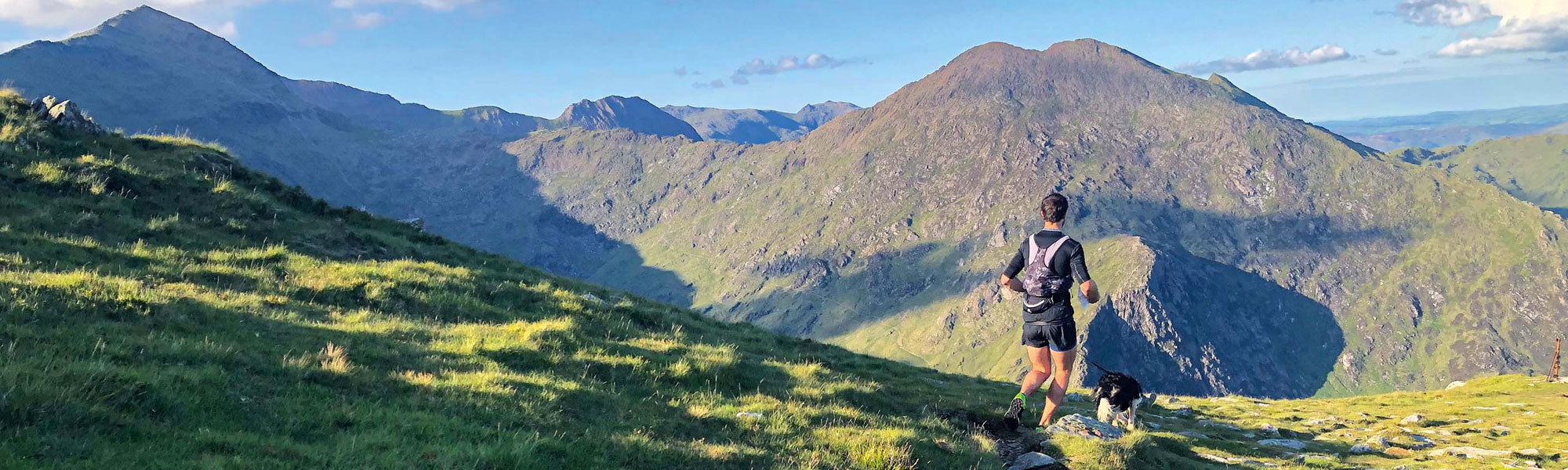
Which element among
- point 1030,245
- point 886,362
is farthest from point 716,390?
point 886,362

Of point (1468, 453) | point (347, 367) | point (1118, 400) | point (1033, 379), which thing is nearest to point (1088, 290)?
point (1033, 379)

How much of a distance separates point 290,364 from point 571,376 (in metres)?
4.51

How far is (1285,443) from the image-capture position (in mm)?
24656

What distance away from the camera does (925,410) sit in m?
17.5

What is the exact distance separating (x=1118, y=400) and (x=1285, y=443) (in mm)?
10556

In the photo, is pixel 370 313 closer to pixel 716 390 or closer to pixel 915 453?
pixel 716 390

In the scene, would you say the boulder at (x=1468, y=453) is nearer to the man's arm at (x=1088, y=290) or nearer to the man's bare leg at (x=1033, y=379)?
the man's bare leg at (x=1033, y=379)

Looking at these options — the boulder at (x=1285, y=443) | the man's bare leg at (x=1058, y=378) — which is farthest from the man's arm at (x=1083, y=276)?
the boulder at (x=1285, y=443)

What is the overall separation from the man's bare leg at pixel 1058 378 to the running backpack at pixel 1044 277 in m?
1.25

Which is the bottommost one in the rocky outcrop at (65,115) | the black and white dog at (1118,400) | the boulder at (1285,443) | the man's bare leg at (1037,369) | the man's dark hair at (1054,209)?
the boulder at (1285,443)

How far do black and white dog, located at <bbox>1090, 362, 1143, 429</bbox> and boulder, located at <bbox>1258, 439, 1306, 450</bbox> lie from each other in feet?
27.6

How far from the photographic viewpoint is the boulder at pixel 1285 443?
78.2 feet

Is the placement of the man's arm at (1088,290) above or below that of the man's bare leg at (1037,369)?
above

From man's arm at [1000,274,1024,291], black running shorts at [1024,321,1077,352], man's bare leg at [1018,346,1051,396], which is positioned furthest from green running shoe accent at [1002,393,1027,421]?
man's arm at [1000,274,1024,291]
